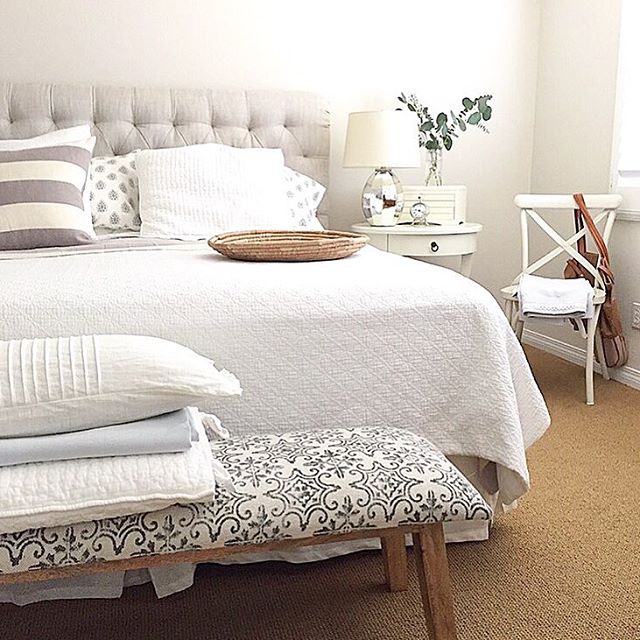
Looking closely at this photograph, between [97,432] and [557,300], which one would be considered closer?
[97,432]

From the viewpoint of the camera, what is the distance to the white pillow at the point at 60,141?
2920 mm

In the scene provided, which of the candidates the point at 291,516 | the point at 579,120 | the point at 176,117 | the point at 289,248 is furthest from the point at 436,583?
the point at 579,120

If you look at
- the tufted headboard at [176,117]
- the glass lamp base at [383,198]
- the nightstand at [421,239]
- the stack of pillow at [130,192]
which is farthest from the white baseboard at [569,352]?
the stack of pillow at [130,192]

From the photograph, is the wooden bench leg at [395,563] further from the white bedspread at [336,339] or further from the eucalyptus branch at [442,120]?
the eucalyptus branch at [442,120]

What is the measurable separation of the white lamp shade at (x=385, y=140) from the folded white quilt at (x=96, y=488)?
2348mm

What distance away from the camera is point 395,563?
72.8 inches

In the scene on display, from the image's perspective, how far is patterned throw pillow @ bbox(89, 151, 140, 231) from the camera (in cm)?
304

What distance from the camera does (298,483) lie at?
1.39m

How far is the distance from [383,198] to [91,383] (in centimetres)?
242

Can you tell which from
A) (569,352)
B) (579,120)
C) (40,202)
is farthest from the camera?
(569,352)

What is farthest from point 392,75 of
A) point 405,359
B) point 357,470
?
point 357,470

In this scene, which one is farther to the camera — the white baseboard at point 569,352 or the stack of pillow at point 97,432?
the white baseboard at point 569,352

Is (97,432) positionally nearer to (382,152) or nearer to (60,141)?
(60,141)

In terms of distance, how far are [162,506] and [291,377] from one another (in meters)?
0.55
